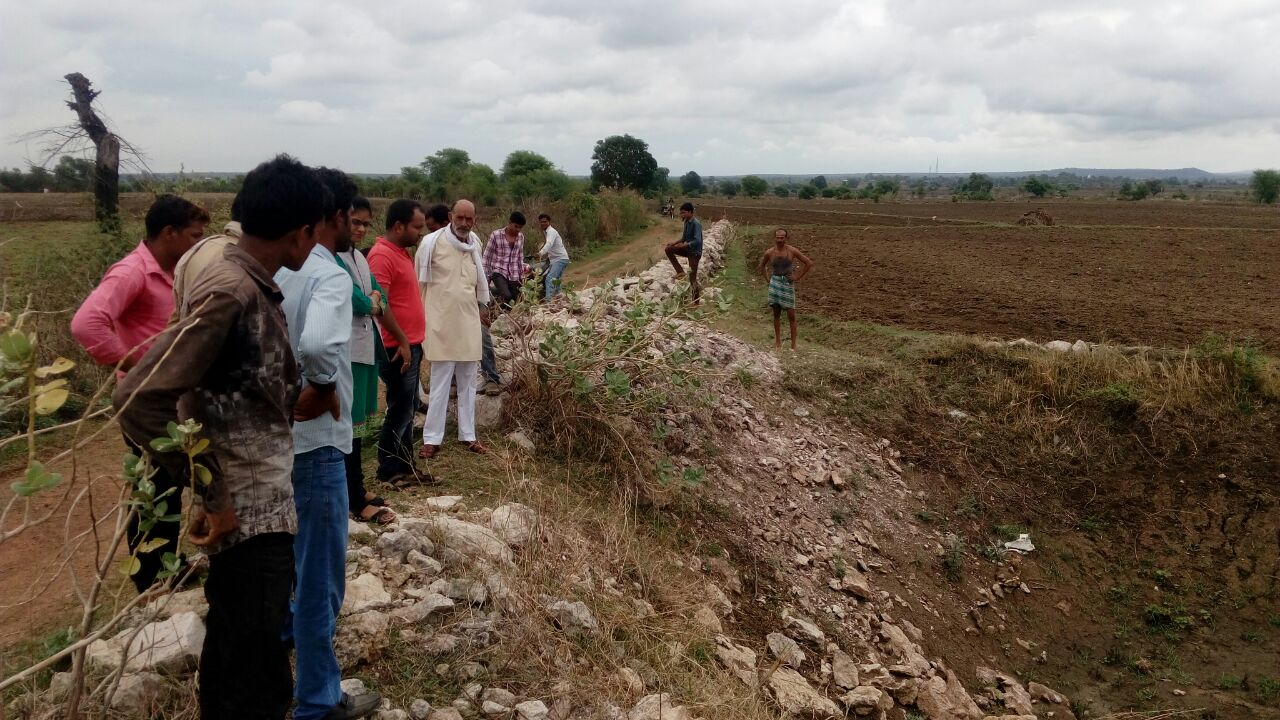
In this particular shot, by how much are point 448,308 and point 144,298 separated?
5.25 feet

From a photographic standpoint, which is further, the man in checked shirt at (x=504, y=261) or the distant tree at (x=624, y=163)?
the distant tree at (x=624, y=163)

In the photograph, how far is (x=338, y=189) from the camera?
2.68 meters

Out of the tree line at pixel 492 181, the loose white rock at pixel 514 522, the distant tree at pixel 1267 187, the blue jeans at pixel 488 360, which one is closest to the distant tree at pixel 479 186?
the tree line at pixel 492 181

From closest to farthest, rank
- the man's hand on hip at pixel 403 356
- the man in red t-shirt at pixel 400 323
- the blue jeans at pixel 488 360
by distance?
the man's hand on hip at pixel 403 356, the man in red t-shirt at pixel 400 323, the blue jeans at pixel 488 360

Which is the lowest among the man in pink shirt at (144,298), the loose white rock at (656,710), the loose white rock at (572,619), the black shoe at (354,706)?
the loose white rock at (656,710)

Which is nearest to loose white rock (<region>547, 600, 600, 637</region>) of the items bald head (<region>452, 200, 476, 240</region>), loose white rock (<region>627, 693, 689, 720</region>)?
loose white rock (<region>627, 693, 689, 720</region>)

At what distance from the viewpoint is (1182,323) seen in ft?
32.3

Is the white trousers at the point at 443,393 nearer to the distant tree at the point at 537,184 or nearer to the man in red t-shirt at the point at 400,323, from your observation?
the man in red t-shirt at the point at 400,323

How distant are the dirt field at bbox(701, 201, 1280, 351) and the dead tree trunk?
9.05 m

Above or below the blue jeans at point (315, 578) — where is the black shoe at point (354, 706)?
below

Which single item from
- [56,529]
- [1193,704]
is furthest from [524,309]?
[1193,704]

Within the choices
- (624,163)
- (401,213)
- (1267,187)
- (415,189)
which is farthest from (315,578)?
(1267,187)

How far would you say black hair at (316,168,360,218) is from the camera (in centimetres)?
248

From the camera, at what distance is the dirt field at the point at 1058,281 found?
9969mm
